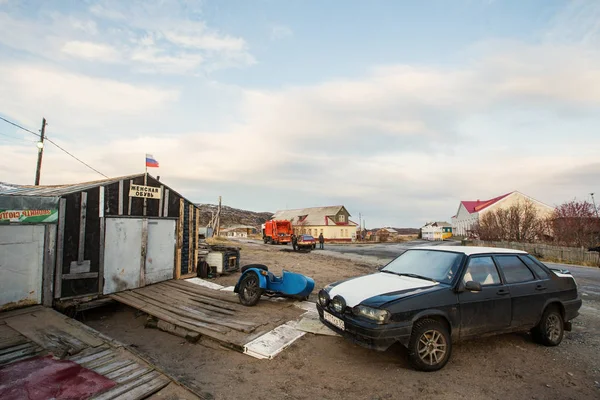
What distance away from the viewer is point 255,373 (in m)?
4.42

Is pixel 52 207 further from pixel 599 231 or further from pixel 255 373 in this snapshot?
pixel 599 231

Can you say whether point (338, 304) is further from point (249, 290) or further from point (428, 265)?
point (249, 290)

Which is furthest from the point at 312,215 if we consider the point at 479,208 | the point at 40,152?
the point at 40,152

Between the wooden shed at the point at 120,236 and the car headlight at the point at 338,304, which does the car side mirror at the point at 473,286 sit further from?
the wooden shed at the point at 120,236

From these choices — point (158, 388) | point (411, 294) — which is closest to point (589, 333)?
point (411, 294)

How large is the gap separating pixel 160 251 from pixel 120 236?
1.39 m

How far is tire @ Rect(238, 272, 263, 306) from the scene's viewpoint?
7.36 m

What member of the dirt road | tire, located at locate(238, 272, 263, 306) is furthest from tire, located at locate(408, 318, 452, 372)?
tire, located at locate(238, 272, 263, 306)

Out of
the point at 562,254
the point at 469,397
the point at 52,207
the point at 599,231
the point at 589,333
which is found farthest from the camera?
the point at 599,231

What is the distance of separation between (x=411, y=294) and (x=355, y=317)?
829 millimetres

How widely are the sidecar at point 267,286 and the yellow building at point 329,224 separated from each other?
46478mm

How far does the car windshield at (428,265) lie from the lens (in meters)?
4.77

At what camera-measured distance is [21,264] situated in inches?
264

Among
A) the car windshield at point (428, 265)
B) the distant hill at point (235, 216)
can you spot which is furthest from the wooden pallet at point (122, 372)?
the distant hill at point (235, 216)
